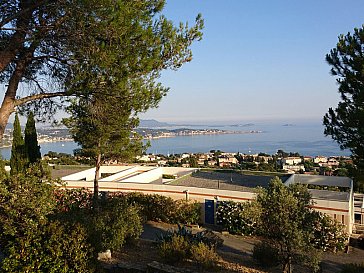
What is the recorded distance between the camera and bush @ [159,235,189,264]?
8.43 m

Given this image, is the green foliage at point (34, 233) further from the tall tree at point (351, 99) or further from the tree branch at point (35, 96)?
the tall tree at point (351, 99)

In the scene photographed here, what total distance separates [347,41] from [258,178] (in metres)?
11.3

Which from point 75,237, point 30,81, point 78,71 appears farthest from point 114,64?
point 75,237

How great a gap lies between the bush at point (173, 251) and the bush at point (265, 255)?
2.05 m

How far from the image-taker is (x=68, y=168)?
1133 inches

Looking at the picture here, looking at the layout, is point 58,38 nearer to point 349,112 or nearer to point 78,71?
point 78,71

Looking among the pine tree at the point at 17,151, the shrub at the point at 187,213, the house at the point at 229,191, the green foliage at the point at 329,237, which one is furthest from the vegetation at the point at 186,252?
the pine tree at the point at 17,151

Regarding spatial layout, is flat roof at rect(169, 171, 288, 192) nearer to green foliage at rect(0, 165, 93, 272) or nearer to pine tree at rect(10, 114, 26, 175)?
pine tree at rect(10, 114, 26, 175)

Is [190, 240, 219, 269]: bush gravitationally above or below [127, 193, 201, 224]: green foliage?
above

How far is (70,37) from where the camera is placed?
6902mm

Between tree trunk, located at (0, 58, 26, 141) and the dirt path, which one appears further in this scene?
the dirt path

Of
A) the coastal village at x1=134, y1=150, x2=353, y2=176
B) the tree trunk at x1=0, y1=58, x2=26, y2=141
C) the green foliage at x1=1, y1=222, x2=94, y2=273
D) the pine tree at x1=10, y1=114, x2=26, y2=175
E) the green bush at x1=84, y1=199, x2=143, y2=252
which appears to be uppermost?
the tree trunk at x1=0, y1=58, x2=26, y2=141

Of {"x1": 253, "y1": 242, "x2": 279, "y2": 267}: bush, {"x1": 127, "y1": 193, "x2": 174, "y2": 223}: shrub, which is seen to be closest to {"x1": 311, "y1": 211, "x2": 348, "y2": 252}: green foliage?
{"x1": 253, "y1": 242, "x2": 279, "y2": 267}: bush

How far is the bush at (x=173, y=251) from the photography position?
8430 mm
